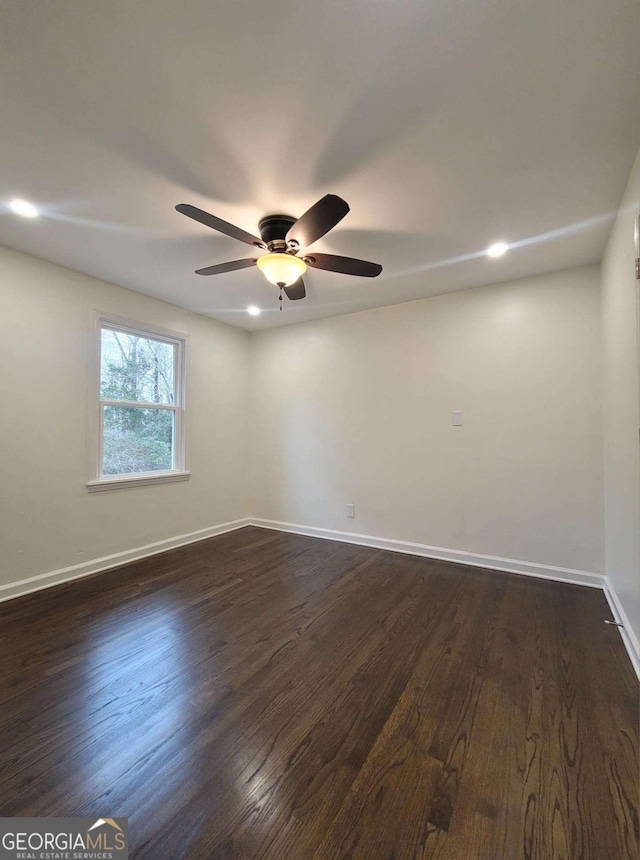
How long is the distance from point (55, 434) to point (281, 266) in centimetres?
230

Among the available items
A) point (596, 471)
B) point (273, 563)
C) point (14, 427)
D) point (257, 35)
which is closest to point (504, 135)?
point (257, 35)

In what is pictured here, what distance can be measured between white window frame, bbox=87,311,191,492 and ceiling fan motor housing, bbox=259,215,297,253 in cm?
189

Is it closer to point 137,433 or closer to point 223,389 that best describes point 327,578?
point 137,433

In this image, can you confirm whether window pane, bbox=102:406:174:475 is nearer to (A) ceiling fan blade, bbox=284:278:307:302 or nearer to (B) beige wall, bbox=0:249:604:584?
(B) beige wall, bbox=0:249:604:584

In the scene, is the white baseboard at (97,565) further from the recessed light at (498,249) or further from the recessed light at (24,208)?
the recessed light at (498,249)

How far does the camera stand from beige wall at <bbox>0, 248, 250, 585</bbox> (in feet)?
8.63

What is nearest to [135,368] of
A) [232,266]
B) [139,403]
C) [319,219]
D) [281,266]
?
[139,403]

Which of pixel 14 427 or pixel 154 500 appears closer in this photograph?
pixel 14 427

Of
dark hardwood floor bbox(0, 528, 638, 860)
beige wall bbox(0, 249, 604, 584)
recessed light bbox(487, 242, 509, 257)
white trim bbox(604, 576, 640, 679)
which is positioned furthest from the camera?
beige wall bbox(0, 249, 604, 584)

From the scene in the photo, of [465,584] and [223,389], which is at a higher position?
[223,389]

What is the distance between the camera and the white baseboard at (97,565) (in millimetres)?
2634

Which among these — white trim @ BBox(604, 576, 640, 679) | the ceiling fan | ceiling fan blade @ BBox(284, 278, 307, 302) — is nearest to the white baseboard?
the ceiling fan

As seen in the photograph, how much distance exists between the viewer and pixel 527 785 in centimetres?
120

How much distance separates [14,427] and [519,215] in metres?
3.81
